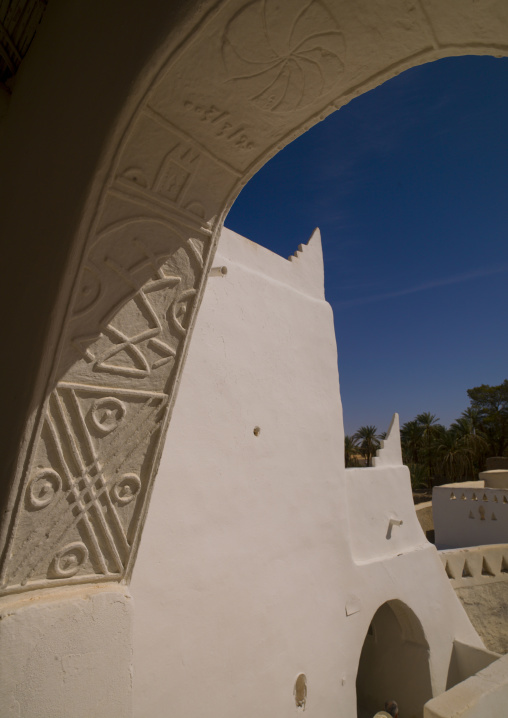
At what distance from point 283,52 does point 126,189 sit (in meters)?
0.56

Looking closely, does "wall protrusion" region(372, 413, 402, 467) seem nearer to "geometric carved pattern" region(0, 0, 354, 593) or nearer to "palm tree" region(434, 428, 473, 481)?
"geometric carved pattern" region(0, 0, 354, 593)

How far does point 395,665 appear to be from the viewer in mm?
5809

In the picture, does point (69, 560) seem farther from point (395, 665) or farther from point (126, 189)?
point (395, 665)

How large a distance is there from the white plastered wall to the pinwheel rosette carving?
2.58 meters

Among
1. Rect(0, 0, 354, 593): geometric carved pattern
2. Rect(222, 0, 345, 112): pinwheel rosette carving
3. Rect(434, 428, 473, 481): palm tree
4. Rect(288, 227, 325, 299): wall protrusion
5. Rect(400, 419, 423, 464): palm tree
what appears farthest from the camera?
Rect(400, 419, 423, 464): palm tree

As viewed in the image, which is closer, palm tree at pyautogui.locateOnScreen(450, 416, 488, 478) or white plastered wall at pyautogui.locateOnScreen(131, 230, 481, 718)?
white plastered wall at pyautogui.locateOnScreen(131, 230, 481, 718)

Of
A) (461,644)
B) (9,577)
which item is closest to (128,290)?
(9,577)

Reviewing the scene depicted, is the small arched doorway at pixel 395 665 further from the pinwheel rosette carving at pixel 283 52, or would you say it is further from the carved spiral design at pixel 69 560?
the pinwheel rosette carving at pixel 283 52

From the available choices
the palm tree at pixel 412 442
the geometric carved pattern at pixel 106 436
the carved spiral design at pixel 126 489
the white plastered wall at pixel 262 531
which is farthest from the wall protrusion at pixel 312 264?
the palm tree at pixel 412 442

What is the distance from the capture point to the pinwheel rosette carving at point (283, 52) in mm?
1014

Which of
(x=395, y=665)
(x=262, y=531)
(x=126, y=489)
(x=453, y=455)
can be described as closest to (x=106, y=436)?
(x=126, y=489)

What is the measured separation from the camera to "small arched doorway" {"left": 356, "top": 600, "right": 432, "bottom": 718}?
18.2 feet

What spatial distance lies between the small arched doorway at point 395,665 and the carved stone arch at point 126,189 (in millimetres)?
5227

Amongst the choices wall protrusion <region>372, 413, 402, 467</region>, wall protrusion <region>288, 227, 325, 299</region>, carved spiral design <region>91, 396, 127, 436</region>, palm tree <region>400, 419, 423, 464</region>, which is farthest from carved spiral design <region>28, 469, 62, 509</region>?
palm tree <region>400, 419, 423, 464</region>
